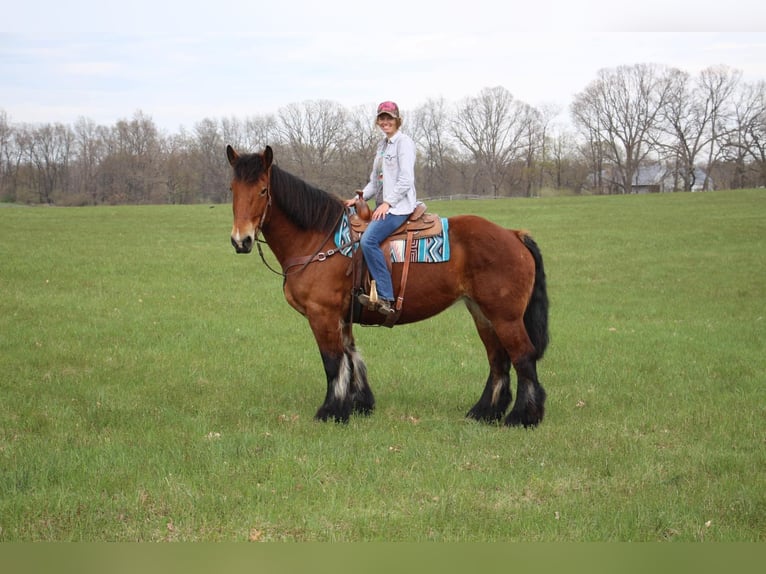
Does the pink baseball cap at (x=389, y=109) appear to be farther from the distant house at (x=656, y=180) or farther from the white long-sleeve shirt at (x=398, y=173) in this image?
the distant house at (x=656, y=180)

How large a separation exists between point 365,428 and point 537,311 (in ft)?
7.35

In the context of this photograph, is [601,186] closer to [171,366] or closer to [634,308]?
[634,308]

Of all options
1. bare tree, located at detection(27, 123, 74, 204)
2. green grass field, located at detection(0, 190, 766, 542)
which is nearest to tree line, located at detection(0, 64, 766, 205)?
bare tree, located at detection(27, 123, 74, 204)

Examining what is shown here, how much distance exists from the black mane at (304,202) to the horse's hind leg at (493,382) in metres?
1.79

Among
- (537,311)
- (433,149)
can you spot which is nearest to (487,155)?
(433,149)

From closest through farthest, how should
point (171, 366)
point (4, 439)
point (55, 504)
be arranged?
point (55, 504)
point (4, 439)
point (171, 366)

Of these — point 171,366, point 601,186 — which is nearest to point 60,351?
point 171,366

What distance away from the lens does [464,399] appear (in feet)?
29.3

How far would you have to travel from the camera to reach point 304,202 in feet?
25.8

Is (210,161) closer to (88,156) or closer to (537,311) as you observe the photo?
(88,156)

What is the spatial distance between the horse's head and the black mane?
25 cm

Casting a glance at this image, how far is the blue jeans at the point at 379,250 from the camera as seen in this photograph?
24.8 feet

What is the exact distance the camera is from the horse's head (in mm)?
7219

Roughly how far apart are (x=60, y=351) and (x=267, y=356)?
10.1 feet
